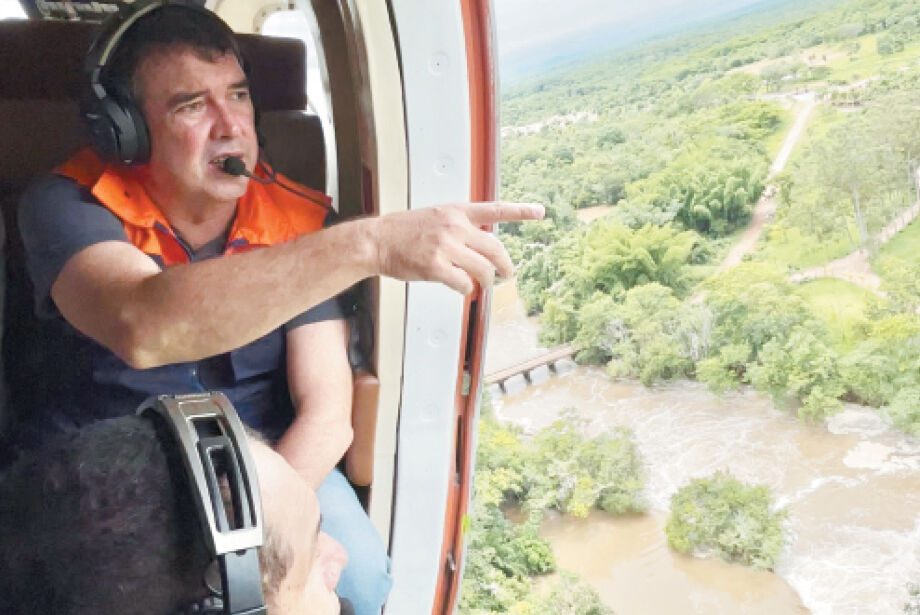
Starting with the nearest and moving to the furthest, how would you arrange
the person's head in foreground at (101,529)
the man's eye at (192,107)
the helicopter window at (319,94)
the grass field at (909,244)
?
the person's head in foreground at (101,529) < the man's eye at (192,107) < the helicopter window at (319,94) < the grass field at (909,244)

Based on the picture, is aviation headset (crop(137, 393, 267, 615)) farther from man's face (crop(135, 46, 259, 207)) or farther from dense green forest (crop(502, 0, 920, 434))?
dense green forest (crop(502, 0, 920, 434))

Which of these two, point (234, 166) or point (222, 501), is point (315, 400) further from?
point (222, 501)

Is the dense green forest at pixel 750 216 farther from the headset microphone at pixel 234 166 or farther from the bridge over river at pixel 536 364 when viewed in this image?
the headset microphone at pixel 234 166

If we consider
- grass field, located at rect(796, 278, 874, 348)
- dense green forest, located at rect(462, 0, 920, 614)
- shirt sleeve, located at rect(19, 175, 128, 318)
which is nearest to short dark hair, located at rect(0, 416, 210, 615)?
shirt sleeve, located at rect(19, 175, 128, 318)

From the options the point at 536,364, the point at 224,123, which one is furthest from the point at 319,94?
the point at 536,364

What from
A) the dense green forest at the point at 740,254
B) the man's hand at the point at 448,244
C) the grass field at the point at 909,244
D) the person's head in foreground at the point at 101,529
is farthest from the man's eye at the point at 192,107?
the grass field at the point at 909,244

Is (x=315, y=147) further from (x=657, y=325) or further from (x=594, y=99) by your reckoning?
(x=657, y=325)

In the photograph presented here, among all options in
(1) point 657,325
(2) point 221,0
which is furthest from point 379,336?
(1) point 657,325
